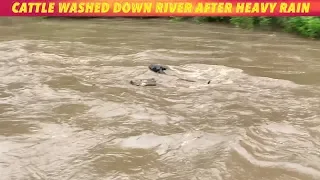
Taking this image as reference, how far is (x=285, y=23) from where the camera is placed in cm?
1212

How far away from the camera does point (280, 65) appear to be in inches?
319

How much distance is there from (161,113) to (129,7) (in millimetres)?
2524

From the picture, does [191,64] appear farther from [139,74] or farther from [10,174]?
[10,174]

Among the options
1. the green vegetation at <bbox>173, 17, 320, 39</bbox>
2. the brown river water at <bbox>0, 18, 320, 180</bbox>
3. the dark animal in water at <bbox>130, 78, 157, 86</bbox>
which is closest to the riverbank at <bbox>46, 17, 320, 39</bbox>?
the green vegetation at <bbox>173, 17, 320, 39</bbox>

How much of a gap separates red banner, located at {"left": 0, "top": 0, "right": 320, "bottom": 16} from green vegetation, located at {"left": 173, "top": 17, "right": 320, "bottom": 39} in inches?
120

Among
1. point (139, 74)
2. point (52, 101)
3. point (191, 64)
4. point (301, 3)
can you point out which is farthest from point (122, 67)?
point (301, 3)

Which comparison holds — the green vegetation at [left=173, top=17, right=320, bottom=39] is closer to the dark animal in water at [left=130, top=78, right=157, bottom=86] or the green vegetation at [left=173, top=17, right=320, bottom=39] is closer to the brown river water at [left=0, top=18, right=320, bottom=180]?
the brown river water at [left=0, top=18, right=320, bottom=180]

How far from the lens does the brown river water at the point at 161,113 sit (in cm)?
385

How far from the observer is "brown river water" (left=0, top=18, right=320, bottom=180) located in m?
3.85

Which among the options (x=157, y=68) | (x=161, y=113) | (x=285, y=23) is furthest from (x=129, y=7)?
(x=285, y=23)

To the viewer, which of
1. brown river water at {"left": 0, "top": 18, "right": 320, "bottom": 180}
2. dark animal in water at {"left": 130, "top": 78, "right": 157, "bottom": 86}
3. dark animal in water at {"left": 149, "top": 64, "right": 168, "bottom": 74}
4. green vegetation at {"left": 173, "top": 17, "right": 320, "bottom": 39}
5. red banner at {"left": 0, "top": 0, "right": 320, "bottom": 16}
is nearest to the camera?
brown river water at {"left": 0, "top": 18, "right": 320, "bottom": 180}

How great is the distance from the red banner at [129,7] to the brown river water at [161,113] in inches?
37.2

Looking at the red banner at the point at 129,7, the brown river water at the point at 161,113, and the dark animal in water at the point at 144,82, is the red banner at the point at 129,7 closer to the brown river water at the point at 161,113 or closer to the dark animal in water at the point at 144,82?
the brown river water at the point at 161,113

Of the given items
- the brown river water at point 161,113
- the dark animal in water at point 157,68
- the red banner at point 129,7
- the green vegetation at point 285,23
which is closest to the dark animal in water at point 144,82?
the brown river water at point 161,113
